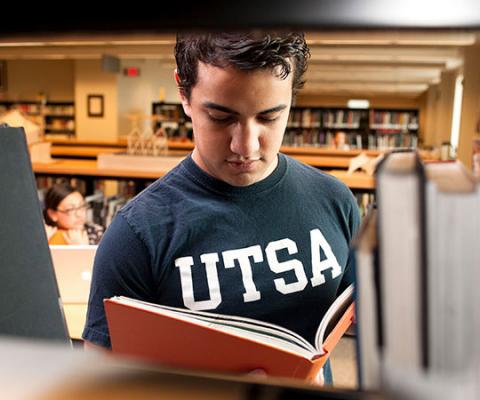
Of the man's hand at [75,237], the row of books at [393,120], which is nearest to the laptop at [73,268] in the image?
the man's hand at [75,237]

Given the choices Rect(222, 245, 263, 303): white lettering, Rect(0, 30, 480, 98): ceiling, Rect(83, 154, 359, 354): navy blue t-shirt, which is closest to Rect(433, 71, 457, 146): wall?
Rect(0, 30, 480, 98): ceiling

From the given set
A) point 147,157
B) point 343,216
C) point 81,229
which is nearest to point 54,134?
point 147,157

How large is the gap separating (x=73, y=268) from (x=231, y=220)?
142 cm

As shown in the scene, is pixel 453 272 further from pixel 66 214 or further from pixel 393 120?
pixel 393 120

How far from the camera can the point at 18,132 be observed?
2.02 feet

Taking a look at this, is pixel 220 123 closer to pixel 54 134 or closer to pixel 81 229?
pixel 81 229

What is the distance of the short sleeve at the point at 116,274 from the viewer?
2.90 feet

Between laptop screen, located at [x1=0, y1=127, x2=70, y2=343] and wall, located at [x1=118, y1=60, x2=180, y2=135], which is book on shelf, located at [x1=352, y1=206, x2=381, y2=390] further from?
wall, located at [x1=118, y1=60, x2=180, y2=135]

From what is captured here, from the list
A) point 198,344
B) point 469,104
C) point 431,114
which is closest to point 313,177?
point 198,344

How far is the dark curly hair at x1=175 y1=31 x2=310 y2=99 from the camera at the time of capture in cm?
82

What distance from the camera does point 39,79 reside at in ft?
38.0

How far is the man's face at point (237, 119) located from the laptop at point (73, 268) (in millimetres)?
1264

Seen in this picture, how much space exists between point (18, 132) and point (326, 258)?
0.60 m

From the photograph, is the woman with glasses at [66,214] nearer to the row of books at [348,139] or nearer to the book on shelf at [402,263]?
the book on shelf at [402,263]
